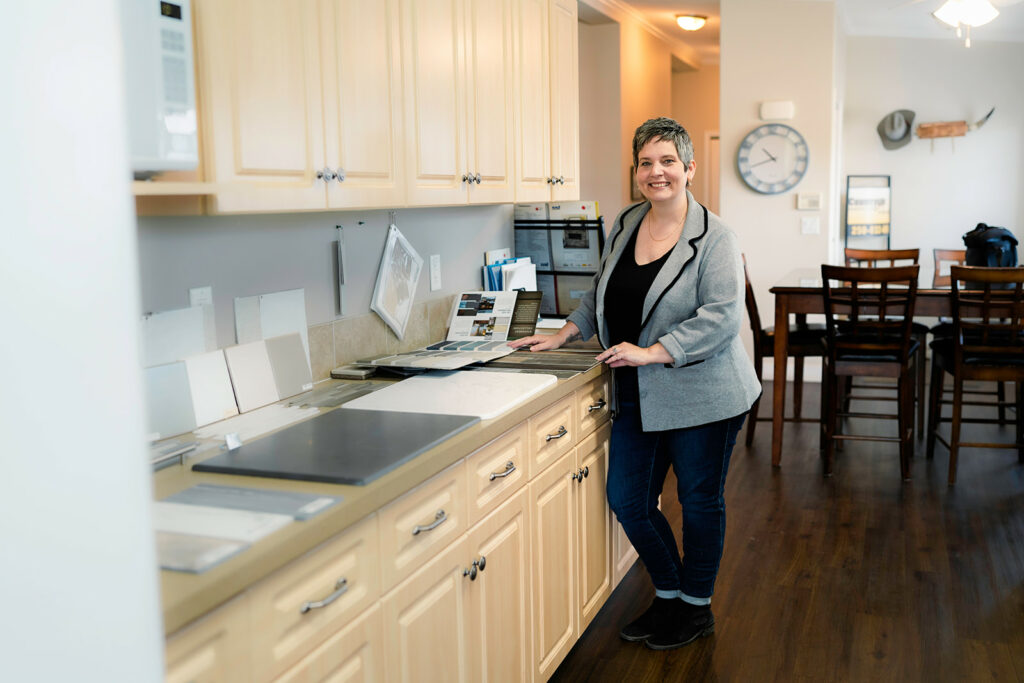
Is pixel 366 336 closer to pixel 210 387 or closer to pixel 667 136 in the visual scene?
pixel 210 387

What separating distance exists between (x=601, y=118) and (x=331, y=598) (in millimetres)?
5820

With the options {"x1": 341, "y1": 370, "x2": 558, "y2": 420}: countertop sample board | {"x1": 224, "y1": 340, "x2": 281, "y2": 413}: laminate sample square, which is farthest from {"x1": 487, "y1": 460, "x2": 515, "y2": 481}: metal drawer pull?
{"x1": 224, "y1": 340, "x2": 281, "y2": 413}: laminate sample square

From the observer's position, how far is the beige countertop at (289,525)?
115 cm

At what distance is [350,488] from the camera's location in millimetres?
1550

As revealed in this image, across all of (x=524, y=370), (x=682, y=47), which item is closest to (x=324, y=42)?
(x=524, y=370)

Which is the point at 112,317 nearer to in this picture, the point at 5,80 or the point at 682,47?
the point at 5,80

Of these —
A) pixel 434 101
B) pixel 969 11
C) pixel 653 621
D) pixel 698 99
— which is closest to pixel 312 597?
pixel 434 101

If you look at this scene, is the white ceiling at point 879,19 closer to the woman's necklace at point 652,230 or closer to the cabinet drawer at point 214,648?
the woman's necklace at point 652,230

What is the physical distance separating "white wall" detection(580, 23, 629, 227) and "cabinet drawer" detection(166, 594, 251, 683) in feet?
19.2

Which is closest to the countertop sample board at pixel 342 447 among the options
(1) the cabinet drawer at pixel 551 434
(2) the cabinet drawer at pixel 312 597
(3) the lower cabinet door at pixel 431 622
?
(2) the cabinet drawer at pixel 312 597

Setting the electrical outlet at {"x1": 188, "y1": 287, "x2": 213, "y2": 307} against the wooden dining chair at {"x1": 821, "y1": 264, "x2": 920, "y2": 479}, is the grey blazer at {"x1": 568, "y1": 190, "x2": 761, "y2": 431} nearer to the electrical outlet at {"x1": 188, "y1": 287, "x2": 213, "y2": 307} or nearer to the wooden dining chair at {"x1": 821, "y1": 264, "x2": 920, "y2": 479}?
the electrical outlet at {"x1": 188, "y1": 287, "x2": 213, "y2": 307}

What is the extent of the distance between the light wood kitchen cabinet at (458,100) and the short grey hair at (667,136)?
45 cm

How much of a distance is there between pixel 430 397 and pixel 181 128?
955 mm

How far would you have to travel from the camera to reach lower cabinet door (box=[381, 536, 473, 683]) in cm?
165
